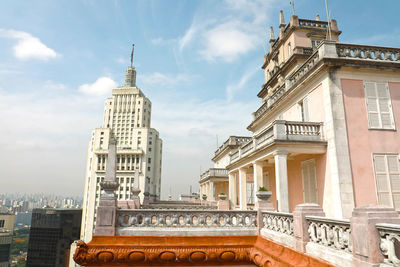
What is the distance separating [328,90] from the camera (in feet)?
39.7

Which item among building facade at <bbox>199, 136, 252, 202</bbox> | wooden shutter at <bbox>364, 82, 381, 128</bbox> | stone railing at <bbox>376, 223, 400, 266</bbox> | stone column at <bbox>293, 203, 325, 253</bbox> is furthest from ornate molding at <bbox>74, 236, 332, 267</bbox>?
building facade at <bbox>199, 136, 252, 202</bbox>

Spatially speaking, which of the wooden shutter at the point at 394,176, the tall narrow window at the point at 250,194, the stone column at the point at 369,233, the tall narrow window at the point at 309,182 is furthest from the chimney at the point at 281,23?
the stone column at the point at 369,233

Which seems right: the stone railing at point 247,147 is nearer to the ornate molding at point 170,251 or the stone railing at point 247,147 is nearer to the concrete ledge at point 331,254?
the ornate molding at point 170,251

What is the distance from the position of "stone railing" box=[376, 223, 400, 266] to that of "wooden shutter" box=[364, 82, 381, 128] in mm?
10403

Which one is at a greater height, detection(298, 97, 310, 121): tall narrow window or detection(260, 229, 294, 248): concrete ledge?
detection(298, 97, 310, 121): tall narrow window

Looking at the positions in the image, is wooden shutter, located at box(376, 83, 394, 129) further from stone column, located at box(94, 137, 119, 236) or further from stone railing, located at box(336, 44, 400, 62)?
stone column, located at box(94, 137, 119, 236)

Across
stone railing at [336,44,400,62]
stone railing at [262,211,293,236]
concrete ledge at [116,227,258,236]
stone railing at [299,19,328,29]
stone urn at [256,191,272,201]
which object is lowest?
concrete ledge at [116,227,258,236]

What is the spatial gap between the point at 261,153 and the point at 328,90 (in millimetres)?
4891

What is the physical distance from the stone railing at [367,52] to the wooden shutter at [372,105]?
4.80ft

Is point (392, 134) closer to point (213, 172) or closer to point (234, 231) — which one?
point (234, 231)

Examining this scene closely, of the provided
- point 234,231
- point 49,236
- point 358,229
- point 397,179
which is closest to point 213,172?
point 397,179

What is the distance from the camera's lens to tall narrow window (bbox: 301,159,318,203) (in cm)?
1317

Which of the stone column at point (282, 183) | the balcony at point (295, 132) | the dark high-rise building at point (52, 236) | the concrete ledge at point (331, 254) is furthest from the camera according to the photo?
the dark high-rise building at point (52, 236)

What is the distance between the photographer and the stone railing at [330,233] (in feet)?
14.0
